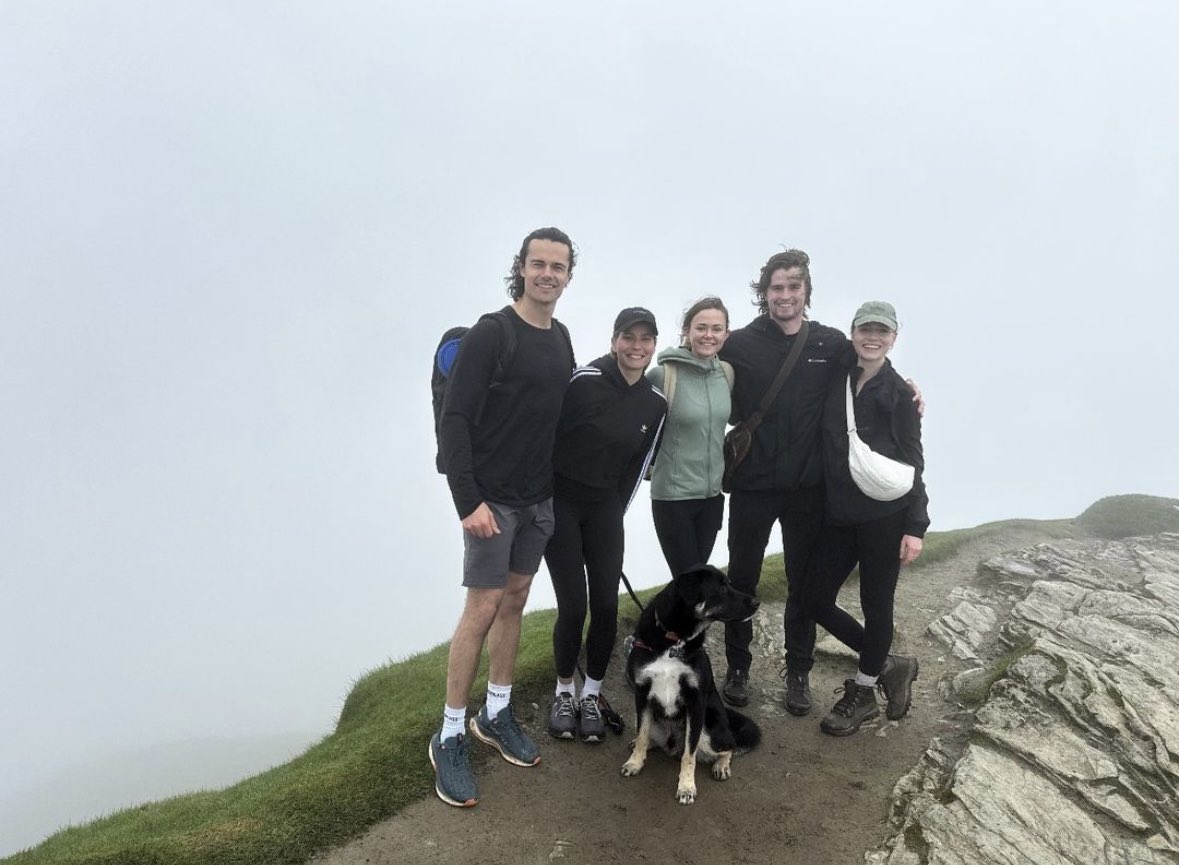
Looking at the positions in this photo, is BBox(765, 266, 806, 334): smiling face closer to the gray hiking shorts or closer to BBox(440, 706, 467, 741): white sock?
the gray hiking shorts

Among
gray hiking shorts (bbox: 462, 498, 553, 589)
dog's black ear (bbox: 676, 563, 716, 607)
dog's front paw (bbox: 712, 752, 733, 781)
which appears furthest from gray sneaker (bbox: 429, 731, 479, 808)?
dog's black ear (bbox: 676, 563, 716, 607)

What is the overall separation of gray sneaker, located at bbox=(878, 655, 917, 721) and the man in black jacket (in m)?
1.95

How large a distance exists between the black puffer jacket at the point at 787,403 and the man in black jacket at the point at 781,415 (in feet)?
0.04

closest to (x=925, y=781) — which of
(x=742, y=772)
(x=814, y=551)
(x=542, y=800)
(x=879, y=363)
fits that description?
(x=742, y=772)

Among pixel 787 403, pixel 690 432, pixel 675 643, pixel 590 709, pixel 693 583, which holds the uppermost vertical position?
pixel 787 403

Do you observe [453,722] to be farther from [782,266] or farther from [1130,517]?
[1130,517]

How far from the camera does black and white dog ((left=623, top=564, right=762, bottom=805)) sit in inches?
290

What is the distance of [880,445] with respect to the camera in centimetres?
805

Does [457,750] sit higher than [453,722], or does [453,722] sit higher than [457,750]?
[453,722]

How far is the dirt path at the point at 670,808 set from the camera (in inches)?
259

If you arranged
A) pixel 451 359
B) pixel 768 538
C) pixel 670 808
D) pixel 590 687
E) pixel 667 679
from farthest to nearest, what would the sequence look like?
pixel 768 538, pixel 590 687, pixel 667 679, pixel 670 808, pixel 451 359

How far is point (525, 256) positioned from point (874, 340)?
4.45 m

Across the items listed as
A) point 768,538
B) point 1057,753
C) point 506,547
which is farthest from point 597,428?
point 1057,753

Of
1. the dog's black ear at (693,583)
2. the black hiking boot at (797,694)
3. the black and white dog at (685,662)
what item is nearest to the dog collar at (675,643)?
the black and white dog at (685,662)
